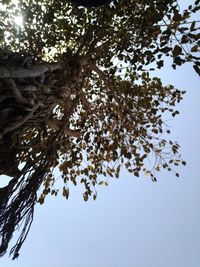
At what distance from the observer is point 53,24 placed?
19.9 feet

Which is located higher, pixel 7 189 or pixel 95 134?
pixel 95 134

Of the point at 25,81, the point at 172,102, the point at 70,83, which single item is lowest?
the point at 25,81

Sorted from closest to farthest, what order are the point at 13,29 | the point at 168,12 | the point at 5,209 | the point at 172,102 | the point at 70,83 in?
the point at 5,209 → the point at 70,83 → the point at 168,12 → the point at 13,29 → the point at 172,102

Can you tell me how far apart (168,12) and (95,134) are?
257 cm

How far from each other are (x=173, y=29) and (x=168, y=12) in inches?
24.0

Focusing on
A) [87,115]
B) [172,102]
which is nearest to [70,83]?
[87,115]

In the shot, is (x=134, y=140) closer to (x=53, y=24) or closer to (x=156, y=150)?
(x=156, y=150)

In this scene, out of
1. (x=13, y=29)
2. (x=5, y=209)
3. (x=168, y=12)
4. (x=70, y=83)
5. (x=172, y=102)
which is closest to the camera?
(x=5, y=209)

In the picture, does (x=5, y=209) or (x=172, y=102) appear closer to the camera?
(x=5, y=209)

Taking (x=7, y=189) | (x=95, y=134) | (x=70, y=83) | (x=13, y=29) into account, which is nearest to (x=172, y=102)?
(x=95, y=134)

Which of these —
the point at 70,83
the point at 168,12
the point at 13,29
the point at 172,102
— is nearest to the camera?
the point at 70,83

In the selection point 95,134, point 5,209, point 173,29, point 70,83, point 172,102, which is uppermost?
point 172,102

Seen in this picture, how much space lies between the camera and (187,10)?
5.15m

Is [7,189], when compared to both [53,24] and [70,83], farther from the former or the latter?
[53,24]
